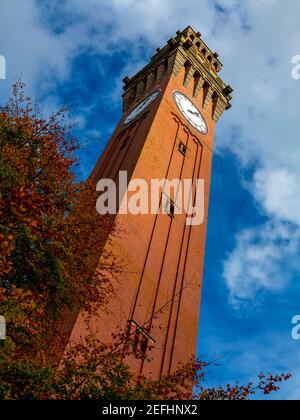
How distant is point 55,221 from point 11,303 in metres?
2.13

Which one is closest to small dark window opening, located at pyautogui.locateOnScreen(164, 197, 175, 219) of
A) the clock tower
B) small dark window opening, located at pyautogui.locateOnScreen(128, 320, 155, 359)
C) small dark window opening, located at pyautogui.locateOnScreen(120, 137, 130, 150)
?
the clock tower

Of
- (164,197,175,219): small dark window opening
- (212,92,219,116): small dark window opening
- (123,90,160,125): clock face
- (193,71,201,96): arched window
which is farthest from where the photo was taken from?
(212,92,219,116): small dark window opening

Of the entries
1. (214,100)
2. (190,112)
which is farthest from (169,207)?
(214,100)

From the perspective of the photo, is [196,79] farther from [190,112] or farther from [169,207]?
[169,207]

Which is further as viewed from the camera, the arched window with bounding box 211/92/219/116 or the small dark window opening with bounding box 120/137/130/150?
the arched window with bounding box 211/92/219/116

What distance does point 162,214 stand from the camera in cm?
1975

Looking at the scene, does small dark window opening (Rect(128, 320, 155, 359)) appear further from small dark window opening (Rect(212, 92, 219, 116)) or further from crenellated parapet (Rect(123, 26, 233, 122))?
small dark window opening (Rect(212, 92, 219, 116))

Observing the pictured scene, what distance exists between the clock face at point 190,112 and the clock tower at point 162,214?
93 mm

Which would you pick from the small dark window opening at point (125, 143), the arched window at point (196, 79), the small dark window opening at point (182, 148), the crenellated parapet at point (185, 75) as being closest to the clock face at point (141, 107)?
the crenellated parapet at point (185, 75)

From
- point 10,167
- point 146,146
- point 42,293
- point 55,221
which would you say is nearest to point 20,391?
point 42,293

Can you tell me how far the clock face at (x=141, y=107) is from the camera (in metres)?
27.3

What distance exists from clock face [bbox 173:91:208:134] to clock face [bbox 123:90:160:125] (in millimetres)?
1375

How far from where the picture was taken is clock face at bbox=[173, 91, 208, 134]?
27.1 metres

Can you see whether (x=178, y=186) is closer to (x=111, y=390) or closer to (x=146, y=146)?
(x=146, y=146)
